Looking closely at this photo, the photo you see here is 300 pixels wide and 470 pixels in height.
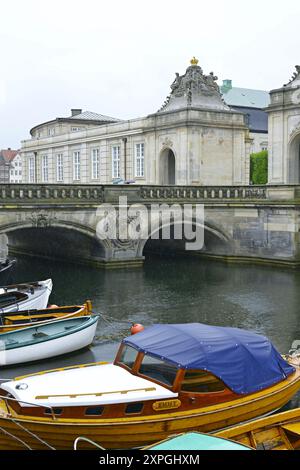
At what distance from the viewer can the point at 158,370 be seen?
13.5 meters

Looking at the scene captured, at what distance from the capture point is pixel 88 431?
1195 cm

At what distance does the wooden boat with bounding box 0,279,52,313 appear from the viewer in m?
23.1

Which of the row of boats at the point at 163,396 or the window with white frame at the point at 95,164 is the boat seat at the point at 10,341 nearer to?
→ the row of boats at the point at 163,396

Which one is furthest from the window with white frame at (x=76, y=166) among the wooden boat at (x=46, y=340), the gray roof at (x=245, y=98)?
the wooden boat at (x=46, y=340)

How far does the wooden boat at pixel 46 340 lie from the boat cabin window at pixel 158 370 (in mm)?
6165

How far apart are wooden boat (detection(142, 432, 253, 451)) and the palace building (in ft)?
111

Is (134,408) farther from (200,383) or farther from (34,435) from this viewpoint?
(34,435)

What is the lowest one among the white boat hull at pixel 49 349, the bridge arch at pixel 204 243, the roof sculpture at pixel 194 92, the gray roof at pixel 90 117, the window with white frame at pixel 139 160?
the white boat hull at pixel 49 349

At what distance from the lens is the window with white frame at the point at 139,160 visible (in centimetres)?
4716

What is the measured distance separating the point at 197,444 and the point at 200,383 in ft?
13.5

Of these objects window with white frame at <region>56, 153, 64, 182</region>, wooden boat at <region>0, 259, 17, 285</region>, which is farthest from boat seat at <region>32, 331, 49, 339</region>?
window with white frame at <region>56, 153, 64, 182</region>

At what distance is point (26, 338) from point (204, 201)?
21.2 meters

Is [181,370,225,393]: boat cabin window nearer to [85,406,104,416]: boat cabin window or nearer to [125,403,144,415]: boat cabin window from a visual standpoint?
[125,403,144,415]: boat cabin window
